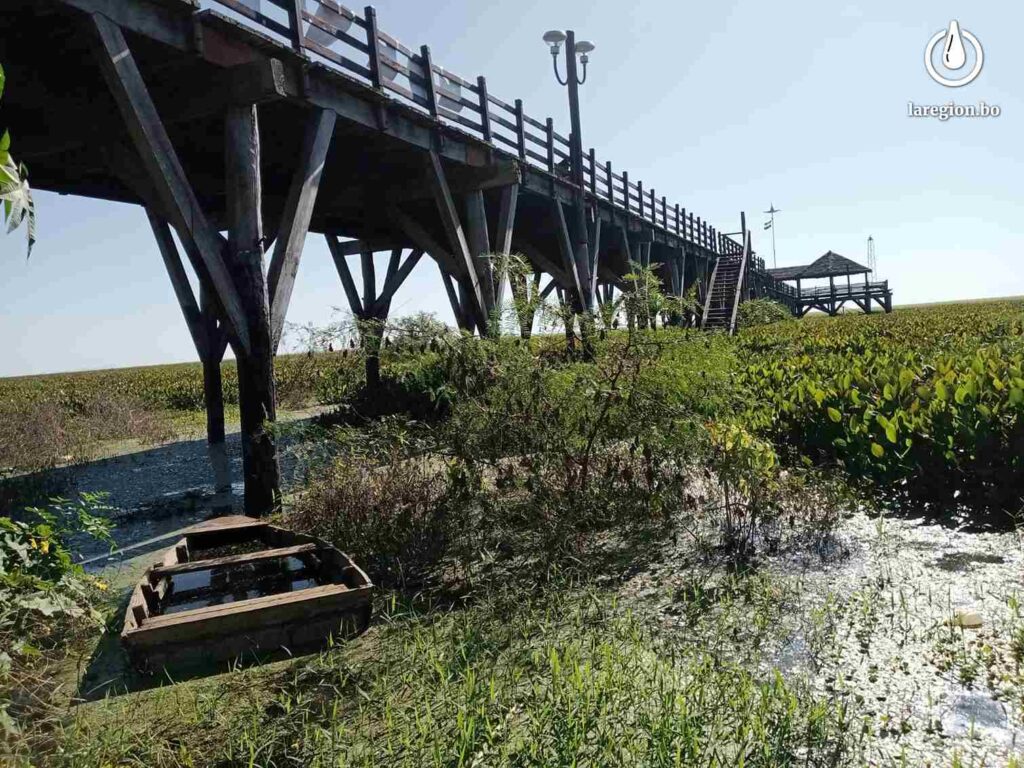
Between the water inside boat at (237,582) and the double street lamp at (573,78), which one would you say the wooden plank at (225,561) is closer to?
the water inside boat at (237,582)

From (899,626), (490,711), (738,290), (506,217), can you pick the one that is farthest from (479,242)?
(738,290)

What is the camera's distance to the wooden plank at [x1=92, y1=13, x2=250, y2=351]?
529 cm

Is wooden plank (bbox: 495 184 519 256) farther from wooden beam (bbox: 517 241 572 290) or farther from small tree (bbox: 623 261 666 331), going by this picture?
small tree (bbox: 623 261 666 331)

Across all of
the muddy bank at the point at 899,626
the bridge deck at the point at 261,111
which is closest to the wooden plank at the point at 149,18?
the bridge deck at the point at 261,111

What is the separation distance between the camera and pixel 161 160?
553 cm

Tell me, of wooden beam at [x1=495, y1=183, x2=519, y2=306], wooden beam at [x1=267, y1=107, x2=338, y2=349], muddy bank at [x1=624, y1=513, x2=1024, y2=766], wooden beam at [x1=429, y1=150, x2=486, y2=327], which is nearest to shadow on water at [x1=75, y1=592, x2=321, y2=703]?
muddy bank at [x1=624, y1=513, x2=1024, y2=766]

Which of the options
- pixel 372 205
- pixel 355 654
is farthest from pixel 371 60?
pixel 355 654

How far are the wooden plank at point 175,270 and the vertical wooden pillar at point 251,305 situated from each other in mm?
3389

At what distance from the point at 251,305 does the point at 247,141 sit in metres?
1.45

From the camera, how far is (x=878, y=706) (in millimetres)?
2820

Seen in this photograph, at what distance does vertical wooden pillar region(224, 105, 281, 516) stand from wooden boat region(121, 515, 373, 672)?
1561mm

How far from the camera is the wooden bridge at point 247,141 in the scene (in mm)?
5715

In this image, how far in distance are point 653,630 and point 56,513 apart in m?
6.36

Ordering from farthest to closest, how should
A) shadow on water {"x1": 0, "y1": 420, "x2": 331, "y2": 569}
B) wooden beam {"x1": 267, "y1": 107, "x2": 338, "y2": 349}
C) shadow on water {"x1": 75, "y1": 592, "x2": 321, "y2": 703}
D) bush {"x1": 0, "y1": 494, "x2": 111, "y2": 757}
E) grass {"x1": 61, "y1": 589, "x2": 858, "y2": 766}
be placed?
wooden beam {"x1": 267, "y1": 107, "x2": 338, "y2": 349}
shadow on water {"x1": 0, "y1": 420, "x2": 331, "y2": 569}
shadow on water {"x1": 75, "y1": 592, "x2": 321, "y2": 703}
bush {"x1": 0, "y1": 494, "x2": 111, "y2": 757}
grass {"x1": 61, "y1": 589, "x2": 858, "y2": 766}
